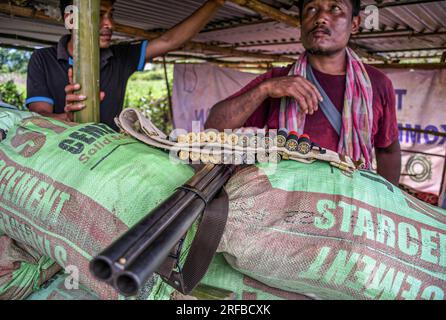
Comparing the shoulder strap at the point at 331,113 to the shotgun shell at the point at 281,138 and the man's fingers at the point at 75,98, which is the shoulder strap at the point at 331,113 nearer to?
the shotgun shell at the point at 281,138

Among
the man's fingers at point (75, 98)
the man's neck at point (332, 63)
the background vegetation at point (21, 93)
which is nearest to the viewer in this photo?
the man's fingers at point (75, 98)

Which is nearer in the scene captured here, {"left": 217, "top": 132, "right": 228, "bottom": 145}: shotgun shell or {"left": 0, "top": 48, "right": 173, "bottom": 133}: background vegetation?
{"left": 217, "top": 132, "right": 228, "bottom": 145}: shotgun shell

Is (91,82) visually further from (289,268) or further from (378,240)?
(378,240)

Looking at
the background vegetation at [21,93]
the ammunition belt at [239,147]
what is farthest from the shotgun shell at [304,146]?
the background vegetation at [21,93]

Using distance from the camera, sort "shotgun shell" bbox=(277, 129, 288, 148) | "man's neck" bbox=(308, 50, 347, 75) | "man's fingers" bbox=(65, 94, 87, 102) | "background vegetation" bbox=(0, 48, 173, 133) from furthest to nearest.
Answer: "background vegetation" bbox=(0, 48, 173, 133) → "man's neck" bbox=(308, 50, 347, 75) → "man's fingers" bbox=(65, 94, 87, 102) → "shotgun shell" bbox=(277, 129, 288, 148)

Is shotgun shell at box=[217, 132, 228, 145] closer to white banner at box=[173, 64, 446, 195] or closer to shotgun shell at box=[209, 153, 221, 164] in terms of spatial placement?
shotgun shell at box=[209, 153, 221, 164]

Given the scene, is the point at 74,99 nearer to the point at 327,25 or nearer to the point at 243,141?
the point at 243,141

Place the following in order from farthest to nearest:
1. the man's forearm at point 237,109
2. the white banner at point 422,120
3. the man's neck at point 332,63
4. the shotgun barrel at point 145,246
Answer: the white banner at point 422,120, the man's neck at point 332,63, the man's forearm at point 237,109, the shotgun barrel at point 145,246

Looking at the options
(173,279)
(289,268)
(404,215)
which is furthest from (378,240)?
(173,279)

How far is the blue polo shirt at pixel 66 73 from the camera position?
1867mm

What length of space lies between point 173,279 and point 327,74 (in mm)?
1293

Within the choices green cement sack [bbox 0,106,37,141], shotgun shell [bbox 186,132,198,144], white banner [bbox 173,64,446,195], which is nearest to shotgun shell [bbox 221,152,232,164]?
shotgun shell [bbox 186,132,198,144]

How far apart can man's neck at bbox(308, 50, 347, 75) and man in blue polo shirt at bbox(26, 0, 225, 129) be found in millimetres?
670

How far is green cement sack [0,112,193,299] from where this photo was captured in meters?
0.98
